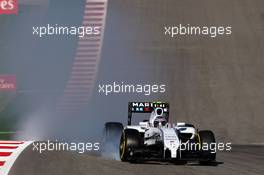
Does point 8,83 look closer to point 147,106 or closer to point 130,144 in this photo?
point 147,106

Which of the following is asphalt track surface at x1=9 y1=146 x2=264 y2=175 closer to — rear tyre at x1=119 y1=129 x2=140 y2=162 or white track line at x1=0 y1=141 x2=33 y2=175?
white track line at x1=0 y1=141 x2=33 y2=175

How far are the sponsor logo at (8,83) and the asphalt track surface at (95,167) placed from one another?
46.2 feet

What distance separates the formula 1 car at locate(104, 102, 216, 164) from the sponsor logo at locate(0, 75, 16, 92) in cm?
1393

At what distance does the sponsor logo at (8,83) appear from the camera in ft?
97.9

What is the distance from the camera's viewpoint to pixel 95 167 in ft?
44.0

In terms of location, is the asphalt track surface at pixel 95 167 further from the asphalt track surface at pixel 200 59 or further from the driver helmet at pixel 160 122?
the asphalt track surface at pixel 200 59

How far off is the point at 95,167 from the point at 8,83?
18.8 metres

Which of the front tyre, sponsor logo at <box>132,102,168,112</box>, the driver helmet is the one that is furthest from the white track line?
the driver helmet

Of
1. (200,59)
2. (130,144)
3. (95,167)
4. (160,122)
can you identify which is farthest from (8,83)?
(95,167)

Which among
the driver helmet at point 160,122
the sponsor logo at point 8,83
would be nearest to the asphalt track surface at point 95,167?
the driver helmet at point 160,122

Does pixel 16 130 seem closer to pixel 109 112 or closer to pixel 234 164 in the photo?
pixel 109 112

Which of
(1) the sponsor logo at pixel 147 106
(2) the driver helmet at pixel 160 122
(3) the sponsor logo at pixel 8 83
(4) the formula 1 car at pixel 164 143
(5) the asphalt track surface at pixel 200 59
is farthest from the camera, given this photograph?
(3) the sponsor logo at pixel 8 83

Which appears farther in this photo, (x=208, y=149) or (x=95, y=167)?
(x=208, y=149)

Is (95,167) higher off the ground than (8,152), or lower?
lower
